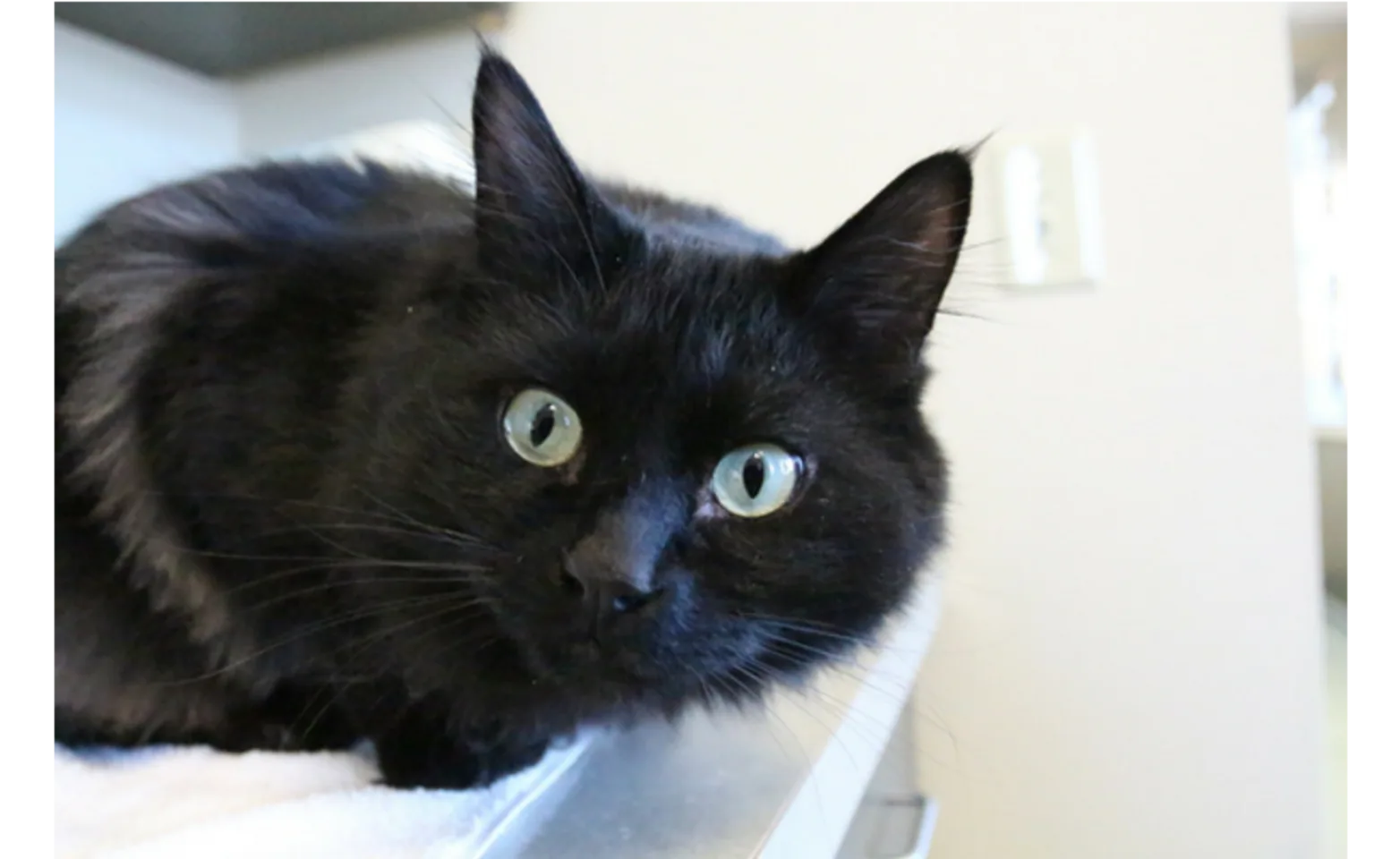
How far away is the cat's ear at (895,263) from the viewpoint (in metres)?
0.57

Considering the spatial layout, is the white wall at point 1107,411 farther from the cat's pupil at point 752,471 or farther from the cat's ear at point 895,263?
the cat's pupil at point 752,471

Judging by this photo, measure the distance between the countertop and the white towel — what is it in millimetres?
26

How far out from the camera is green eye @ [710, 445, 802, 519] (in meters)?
0.55

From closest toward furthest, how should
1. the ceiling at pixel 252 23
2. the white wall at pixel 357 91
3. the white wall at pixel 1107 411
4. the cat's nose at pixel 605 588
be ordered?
the cat's nose at pixel 605 588 → the white wall at pixel 1107 411 → the ceiling at pixel 252 23 → the white wall at pixel 357 91

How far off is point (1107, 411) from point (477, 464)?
2.70ft

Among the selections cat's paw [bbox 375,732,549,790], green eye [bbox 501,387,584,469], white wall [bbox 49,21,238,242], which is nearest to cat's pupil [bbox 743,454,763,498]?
green eye [bbox 501,387,584,469]

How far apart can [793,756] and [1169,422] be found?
70 centimetres

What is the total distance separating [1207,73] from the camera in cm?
102

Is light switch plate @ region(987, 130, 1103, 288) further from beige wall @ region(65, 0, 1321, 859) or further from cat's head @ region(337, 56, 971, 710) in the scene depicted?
cat's head @ region(337, 56, 971, 710)

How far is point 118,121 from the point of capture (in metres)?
1.32

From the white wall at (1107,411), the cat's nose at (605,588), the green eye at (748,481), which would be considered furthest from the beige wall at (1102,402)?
the cat's nose at (605,588)

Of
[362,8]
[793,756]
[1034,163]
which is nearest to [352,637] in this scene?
[793,756]

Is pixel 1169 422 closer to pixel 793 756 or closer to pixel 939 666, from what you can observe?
pixel 939 666

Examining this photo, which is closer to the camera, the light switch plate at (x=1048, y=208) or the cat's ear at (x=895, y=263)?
the cat's ear at (x=895, y=263)
